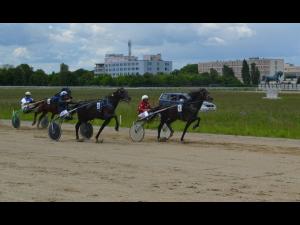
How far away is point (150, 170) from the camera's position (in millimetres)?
11977

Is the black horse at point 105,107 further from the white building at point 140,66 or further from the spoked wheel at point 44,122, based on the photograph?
the white building at point 140,66

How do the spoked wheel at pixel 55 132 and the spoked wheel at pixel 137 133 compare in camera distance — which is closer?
the spoked wheel at pixel 55 132

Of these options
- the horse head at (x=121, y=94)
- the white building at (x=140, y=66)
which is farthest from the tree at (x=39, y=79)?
the horse head at (x=121, y=94)

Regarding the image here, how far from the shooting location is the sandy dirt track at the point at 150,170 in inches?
346

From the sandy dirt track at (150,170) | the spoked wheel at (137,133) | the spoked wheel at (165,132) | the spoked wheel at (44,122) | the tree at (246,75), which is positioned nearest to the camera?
the sandy dirt track at (150,170)

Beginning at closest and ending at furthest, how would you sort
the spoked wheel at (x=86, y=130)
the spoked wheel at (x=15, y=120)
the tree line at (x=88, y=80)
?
1. the spoked wheel at (x=86, y=130)
2. the spoked wheel at (x=15, y=120)
3. the tree line at (x=88, y=80)

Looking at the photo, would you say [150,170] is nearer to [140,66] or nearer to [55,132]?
[55,132]

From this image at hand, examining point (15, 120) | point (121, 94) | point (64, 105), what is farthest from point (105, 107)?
point (15, 120)

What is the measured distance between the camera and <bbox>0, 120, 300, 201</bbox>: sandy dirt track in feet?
28.9
